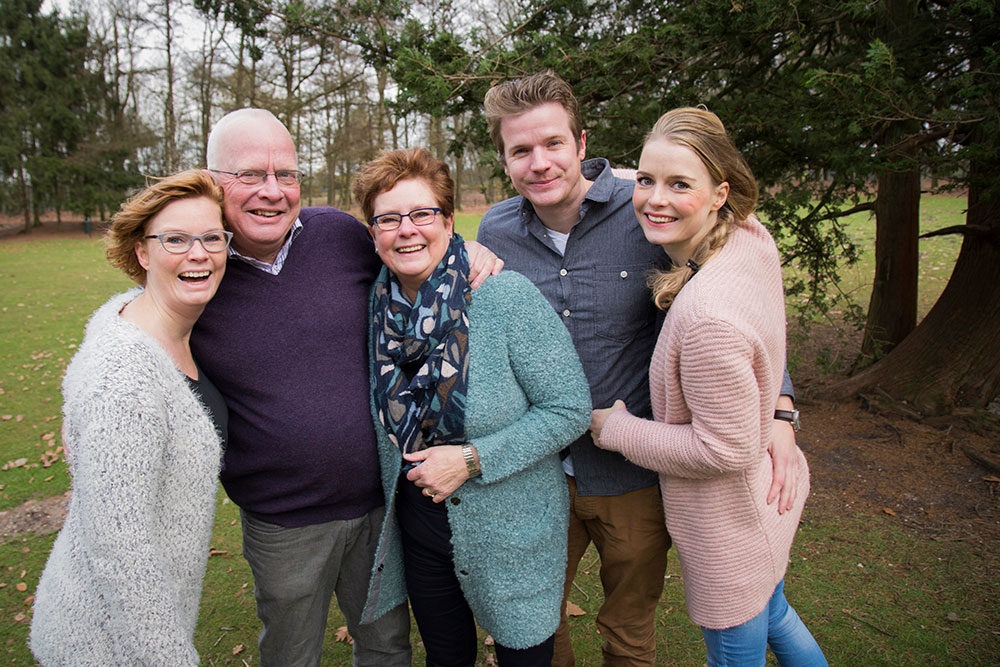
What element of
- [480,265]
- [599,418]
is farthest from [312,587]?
[480,265]

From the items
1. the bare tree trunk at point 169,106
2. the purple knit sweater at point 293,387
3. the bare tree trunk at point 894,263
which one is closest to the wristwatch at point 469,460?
the purple knit sweater at point 293,387

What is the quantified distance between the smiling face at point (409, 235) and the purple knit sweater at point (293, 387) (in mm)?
321

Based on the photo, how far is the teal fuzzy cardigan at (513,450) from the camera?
7.16 ft

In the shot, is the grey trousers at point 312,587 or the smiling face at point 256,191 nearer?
the smiling face at point 256,191

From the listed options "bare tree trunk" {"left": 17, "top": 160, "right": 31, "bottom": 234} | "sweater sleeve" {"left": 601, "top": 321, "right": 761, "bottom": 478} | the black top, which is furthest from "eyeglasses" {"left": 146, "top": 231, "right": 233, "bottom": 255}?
"bare tree trunk" {"left": 17, "top": 160, "right": 31, "bottom": 234}

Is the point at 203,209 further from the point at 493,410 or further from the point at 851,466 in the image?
the point at 851,466

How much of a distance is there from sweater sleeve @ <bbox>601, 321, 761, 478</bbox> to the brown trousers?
1.52 feet

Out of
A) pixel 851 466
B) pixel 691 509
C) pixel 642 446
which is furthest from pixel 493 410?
pixel 851 466

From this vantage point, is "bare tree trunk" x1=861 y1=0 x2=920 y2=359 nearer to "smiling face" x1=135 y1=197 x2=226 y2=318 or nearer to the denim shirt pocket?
the denim shirt pocket

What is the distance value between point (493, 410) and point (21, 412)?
6919mm

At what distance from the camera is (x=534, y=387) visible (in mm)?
2213

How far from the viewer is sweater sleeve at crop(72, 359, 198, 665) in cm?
174

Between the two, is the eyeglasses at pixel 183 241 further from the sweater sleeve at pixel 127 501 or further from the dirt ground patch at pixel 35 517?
the dirt ground patch at pixel 35 517

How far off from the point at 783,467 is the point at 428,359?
1.31 metres
